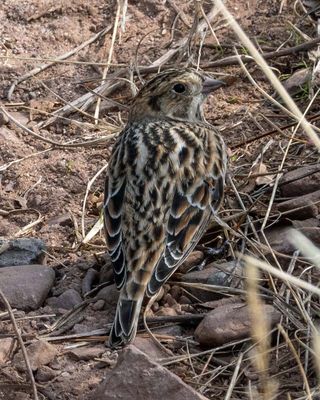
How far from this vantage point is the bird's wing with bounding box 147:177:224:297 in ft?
17.2

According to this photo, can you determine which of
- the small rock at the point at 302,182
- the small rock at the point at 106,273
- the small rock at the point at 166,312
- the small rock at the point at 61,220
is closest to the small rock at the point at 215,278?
the small rock at the point at 166,312

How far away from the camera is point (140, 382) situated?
4465 mm

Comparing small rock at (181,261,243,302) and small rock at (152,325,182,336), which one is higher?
small rock at (181,261,243,302)

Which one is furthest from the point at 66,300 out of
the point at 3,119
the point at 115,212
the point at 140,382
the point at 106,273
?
the point at 3,119

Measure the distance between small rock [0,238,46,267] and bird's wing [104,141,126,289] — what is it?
53 centimetres

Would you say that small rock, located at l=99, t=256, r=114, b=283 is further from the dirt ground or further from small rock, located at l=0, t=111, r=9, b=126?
small rock, located at l=0, t=111, r=9, b=126

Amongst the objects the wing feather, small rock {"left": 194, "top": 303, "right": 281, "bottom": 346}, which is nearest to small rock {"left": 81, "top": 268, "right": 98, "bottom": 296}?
the wing feather

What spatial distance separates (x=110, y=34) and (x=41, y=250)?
2544 mm

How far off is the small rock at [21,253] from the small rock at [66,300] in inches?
14.7

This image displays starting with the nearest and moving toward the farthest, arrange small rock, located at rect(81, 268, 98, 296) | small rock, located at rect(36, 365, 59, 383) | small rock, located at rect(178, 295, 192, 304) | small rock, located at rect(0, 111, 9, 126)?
small rock, located at rect(36, 365, 59, 383)
small rock, located at rect(178, 295, 192, 304)
small rock, located at rect(81, 268, 98, 296)
small rock, located at rect(0, 111, 9, 126)

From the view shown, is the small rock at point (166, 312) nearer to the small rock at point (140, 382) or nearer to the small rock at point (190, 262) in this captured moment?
the small rock at point (190, 262)

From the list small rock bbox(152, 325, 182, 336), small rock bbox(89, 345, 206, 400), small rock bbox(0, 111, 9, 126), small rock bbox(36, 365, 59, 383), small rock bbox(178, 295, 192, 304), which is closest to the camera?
small rock bbox(89, 345, 206, 400)

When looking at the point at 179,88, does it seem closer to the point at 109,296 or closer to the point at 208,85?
the point at 208,85

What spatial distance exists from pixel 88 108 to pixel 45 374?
9.81 feet
